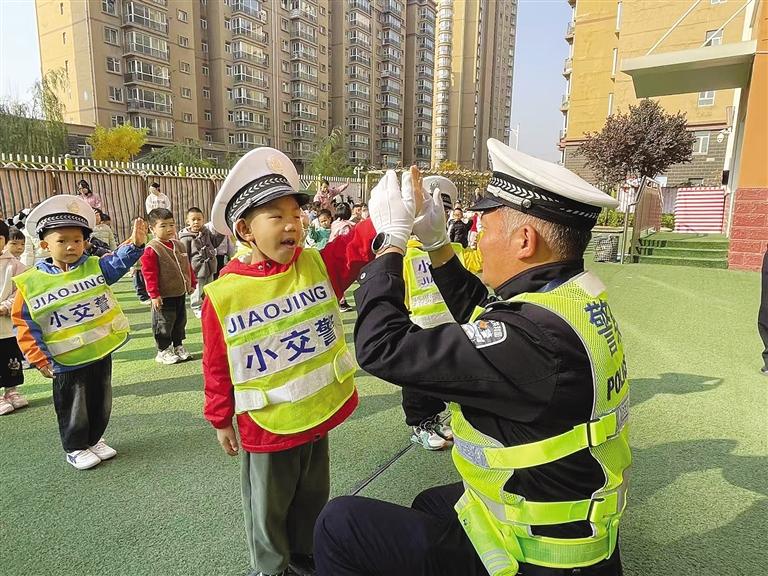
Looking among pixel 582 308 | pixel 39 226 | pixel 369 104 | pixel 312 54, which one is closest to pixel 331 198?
pixel 39 226

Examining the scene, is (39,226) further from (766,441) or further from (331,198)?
(331,198)

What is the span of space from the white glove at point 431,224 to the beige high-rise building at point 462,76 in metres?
71.0

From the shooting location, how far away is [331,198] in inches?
479

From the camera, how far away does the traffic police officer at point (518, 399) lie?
109 centimetres

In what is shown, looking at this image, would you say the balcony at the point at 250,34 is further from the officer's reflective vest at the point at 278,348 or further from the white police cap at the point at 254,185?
the officer's reflective vest at the point at 278,348

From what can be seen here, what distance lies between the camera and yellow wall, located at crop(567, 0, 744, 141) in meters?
24.5

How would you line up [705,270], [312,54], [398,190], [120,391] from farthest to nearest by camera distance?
[312,54] → [705,270] → [120,391] → [398,190]

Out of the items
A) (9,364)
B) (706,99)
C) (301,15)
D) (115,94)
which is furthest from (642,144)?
(301,15)

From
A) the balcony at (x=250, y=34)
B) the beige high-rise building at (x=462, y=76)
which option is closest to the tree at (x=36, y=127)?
the balcony at (x=250, y=34)

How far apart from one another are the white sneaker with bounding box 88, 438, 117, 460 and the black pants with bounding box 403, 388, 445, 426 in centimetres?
189

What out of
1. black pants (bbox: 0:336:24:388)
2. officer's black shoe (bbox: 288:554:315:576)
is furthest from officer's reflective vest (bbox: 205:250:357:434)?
black pants (bbox: 0:336:24:388)

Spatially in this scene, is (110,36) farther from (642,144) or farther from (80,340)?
(80,340)

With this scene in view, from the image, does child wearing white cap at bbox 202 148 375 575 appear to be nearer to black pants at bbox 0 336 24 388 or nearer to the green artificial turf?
the green artificial turf

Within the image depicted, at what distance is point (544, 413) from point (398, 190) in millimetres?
827
